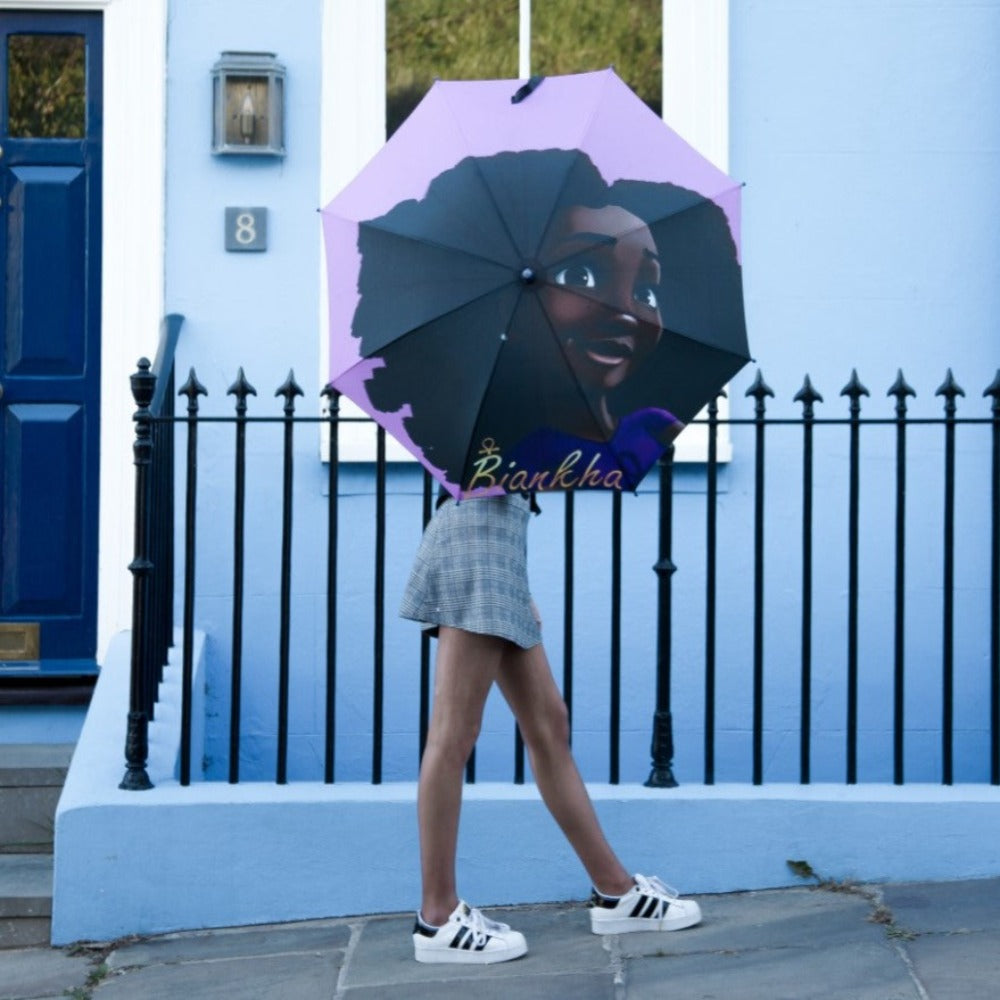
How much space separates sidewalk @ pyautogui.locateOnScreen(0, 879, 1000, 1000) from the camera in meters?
3.90

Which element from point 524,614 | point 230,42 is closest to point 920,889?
point 524,614

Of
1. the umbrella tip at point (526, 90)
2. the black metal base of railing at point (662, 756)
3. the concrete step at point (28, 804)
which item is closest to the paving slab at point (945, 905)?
the black metal base of railing at point (662, 756)

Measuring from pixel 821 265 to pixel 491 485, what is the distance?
9.27ft

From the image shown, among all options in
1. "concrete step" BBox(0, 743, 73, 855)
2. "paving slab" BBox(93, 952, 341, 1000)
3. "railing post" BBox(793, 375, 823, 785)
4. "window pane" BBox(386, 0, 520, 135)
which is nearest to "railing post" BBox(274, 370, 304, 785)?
"paving slab" BBox(93, 952, 341, 1000)

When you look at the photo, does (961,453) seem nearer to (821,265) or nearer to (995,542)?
(821,265)

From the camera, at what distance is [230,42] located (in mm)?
6055

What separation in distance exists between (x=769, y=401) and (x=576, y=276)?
2.58 m

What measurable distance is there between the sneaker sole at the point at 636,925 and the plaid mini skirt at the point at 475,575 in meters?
0.78

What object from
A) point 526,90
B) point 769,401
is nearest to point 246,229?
point 769,401

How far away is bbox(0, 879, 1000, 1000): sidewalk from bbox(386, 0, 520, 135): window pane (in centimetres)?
309

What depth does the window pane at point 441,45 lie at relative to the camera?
6.21 meters

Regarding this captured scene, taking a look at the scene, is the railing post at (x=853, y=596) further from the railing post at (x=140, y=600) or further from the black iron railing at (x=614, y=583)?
the railing post at (x=140, y=600)

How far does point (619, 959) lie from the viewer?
161 inches

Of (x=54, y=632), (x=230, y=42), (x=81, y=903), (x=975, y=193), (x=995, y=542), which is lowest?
(x=81, y=903)
